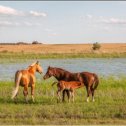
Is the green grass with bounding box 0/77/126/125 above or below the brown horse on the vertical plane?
below

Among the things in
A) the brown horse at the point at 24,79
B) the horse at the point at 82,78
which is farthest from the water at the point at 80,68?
the horse at the point at 82,78

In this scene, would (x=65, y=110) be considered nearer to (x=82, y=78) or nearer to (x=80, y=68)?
(x=82, y=78)

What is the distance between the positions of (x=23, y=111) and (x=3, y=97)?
371 centimetres

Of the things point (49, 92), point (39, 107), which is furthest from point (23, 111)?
point (49, 92)

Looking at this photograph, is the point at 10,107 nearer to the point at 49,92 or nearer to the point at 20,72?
the point at 20,72

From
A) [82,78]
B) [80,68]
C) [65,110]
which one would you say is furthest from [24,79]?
[80,68]

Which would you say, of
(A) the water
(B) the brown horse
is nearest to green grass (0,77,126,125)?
(B) the brown horse

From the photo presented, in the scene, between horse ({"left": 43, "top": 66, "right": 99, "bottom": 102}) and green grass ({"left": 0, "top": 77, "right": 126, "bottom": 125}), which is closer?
green grass ({"left": 0, "top": 77, "right": 126, "bottom": 125})

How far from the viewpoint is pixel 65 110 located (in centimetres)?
1397

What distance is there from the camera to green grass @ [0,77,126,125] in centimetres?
Answer: 1252

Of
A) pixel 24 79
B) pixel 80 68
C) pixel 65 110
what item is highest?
pixel 80 68

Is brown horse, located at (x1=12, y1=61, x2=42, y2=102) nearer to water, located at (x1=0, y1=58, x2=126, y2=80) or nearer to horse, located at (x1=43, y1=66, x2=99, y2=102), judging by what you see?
horse, located at (x1=43, y1=66, x2=99, y2=102)

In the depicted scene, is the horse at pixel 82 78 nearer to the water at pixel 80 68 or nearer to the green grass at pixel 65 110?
the green grass at pixel 65 110

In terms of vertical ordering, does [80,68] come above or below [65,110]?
above
